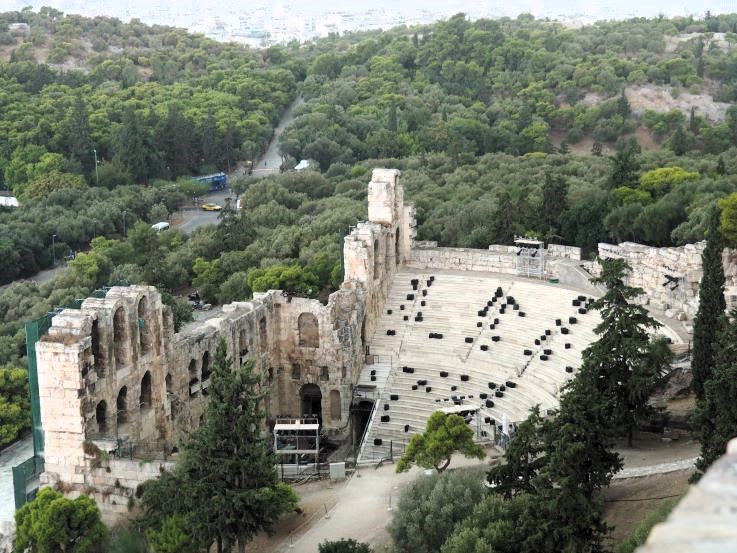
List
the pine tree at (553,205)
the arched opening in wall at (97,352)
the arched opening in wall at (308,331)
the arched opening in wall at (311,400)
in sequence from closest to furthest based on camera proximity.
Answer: the arched opening in wall at (97,352) → the arched opening in wall at (308,331) → the arched opening in wall at (311,400) → the pine tree at (553,205)

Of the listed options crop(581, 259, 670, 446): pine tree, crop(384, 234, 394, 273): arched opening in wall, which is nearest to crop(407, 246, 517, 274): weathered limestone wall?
crop(384, 234, 394, 273): arched opening in wall

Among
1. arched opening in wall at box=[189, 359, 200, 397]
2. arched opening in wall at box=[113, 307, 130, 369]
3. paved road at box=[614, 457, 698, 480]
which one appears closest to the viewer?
paved road at box=[614, 457, 698, 480]

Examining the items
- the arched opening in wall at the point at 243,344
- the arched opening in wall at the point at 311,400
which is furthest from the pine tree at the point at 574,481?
the arched opening in wall at the point at 311,400

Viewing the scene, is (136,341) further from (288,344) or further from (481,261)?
(481,261)

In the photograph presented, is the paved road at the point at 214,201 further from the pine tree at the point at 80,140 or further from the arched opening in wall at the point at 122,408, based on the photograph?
the arched opening in wall at the point at 122,408

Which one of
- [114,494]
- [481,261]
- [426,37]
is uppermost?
[426,37]

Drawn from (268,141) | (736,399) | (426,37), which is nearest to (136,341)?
(736,399)

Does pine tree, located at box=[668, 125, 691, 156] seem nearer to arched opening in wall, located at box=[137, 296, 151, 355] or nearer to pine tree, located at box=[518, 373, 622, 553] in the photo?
arched opening in wall, located at box=[137, 296, 151, 355]
